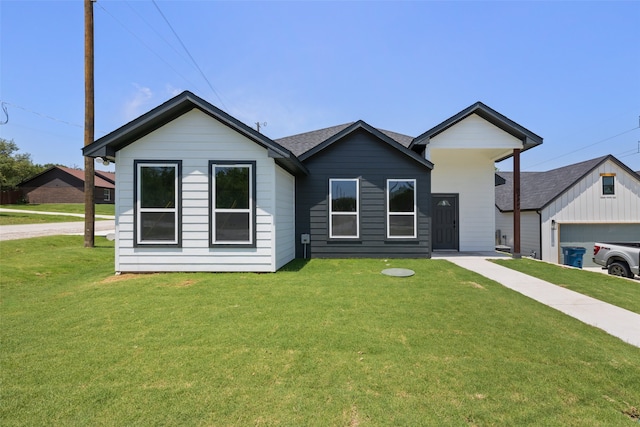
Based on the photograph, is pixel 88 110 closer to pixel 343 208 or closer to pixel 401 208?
pixel 343 208

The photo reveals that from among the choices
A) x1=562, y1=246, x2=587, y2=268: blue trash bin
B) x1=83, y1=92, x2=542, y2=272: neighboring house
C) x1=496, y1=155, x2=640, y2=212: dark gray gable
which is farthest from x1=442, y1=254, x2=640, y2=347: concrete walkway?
x1=496, y1=155, x2=640, y2=212: dark gray gable

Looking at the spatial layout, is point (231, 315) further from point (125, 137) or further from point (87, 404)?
point (125, 137)

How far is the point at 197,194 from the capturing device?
729cm

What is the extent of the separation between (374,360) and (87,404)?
251cm

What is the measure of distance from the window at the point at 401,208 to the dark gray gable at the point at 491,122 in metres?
1.62

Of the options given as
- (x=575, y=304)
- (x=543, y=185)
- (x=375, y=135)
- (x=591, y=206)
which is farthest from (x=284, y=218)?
(x=543, y=185)

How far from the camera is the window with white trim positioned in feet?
50.3

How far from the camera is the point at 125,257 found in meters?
7.35

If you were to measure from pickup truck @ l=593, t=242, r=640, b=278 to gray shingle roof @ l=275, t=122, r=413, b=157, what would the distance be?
7.73 metres

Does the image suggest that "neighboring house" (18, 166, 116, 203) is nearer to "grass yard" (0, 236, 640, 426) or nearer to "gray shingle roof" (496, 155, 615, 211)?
"grass yard" (0, 236, 640, 426)

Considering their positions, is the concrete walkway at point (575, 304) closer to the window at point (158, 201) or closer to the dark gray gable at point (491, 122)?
the dark gray gable at point (491, 122)

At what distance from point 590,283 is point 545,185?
13.0 meters

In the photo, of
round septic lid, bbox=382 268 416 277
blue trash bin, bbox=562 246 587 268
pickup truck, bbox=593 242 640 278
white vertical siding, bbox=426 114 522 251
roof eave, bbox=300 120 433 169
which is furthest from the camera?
blue trash bin, bbox=562 246 587 268

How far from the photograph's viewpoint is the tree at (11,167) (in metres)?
35.2
